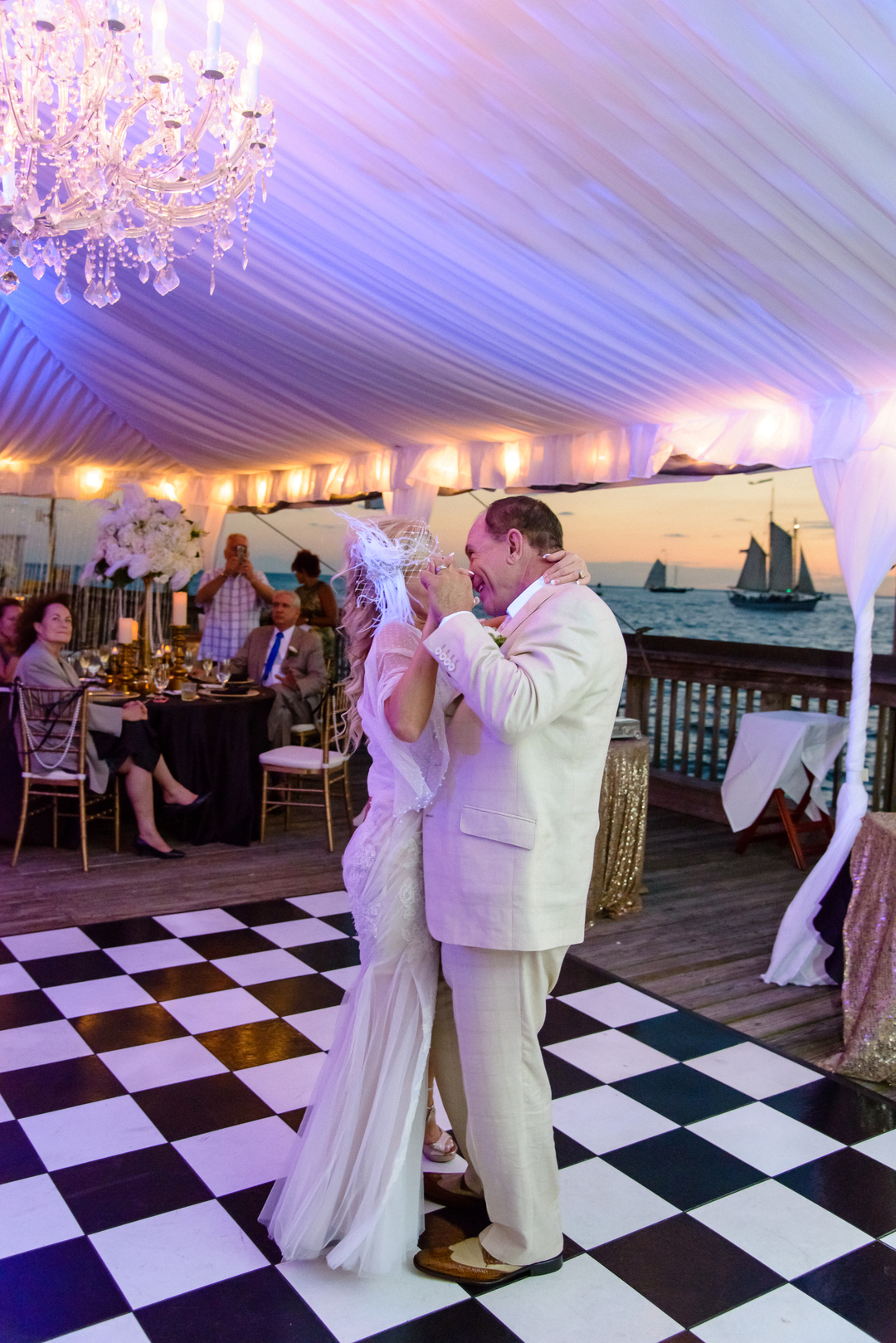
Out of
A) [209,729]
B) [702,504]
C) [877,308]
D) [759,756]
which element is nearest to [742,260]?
[877,308]

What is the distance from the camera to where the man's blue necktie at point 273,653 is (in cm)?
676

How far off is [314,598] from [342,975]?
4965mm

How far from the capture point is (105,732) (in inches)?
209

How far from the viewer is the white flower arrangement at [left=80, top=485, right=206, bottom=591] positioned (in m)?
5.78

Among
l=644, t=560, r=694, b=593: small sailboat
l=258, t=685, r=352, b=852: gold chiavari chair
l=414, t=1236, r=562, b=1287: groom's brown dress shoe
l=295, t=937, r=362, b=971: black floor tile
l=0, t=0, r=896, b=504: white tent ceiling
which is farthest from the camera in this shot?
l=644, t=560, r=694, b=593: small sailboat

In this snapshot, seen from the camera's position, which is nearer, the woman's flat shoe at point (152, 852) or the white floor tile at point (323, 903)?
the white floor tile at point (323, 903)

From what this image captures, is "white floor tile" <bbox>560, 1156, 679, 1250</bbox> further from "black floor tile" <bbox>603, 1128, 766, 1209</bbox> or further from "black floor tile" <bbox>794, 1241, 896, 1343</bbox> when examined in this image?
"black floor tile" <bbox>794, 1241, 896, 1343</bbox>

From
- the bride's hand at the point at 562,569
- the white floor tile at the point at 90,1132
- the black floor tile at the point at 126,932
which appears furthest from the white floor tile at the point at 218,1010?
the bride's hand at the point at 562,569

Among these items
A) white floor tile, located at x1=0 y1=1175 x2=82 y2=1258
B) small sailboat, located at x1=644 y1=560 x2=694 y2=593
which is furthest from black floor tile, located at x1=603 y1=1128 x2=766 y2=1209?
small sailboat, located at x1=644 y1=560 x2=694 y2=593

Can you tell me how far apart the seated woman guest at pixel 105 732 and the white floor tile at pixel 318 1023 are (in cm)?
210

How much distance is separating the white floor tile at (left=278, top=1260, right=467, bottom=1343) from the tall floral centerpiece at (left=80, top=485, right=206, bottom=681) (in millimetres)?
4263

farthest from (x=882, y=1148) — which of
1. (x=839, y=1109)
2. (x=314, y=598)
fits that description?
(x=314, y=598)

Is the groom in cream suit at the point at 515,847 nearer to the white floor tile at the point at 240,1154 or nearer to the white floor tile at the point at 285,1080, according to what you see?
the white floor tile at the point at 240,1154

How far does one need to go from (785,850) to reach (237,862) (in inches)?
124
